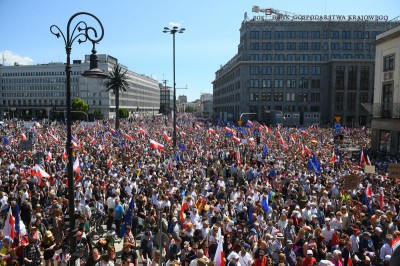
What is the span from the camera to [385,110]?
3550 centimetres

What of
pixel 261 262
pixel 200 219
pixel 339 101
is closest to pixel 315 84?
pixel 339 101

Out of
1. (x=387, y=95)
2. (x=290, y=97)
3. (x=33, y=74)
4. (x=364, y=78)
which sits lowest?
(x=387, y=95)

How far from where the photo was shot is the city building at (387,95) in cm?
3322

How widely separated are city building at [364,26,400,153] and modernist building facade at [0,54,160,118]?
99.2 meters

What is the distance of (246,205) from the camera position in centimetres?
1359

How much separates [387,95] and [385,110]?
4.95 ft

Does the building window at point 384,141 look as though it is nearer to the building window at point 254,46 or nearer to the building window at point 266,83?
the building window at point 266,83

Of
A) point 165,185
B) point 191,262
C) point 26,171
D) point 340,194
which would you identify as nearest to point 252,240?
point 191,262

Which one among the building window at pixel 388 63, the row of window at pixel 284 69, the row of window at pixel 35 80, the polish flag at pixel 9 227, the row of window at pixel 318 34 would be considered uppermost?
the row of window at pixel 318 34

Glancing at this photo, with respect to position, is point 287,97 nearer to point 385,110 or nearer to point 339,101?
point 339,101

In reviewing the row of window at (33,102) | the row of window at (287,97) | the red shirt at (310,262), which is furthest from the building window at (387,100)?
the row of window at (33,102)

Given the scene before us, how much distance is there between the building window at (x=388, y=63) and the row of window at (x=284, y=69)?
2103 inches

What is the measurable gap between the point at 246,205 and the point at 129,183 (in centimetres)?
585

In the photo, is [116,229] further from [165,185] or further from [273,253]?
[273,253]
